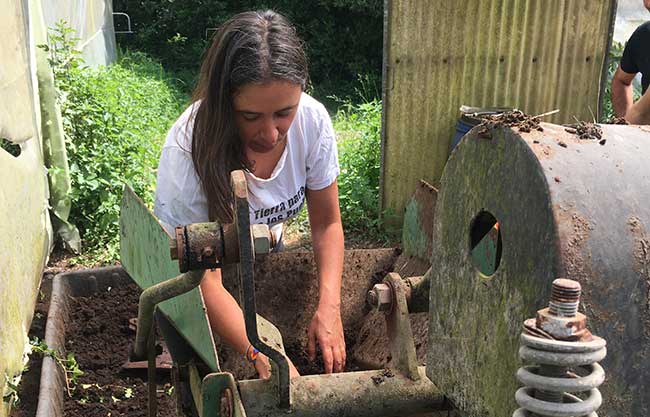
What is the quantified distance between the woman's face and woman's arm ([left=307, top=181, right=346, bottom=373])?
52cm

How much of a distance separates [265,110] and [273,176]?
1.26 ft

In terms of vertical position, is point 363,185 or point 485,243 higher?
point 485,243

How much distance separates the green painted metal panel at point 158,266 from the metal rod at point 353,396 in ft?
0.56

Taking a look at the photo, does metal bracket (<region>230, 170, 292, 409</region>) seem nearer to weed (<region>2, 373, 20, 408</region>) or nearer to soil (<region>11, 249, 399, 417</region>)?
soil (<region>11, 249, 399, 417</region>)

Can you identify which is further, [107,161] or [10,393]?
[107,161]

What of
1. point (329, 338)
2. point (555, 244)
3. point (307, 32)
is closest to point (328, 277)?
point (329, 338)

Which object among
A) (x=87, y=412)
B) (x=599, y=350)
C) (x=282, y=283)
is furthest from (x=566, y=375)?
(x=87, y=412)

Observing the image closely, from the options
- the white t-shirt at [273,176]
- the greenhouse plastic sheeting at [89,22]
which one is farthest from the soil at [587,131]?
the greenhouse plastic sheeting at [89,22]

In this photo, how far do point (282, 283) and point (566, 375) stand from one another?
1750 millimetres

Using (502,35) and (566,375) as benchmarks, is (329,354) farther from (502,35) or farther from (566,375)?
(502,35)

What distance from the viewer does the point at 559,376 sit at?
0.84 meters

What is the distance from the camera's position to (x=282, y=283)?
8.34 feet

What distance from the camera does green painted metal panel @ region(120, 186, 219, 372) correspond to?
1588 millimetres

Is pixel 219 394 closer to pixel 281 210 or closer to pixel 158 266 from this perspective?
pixel 158 266
